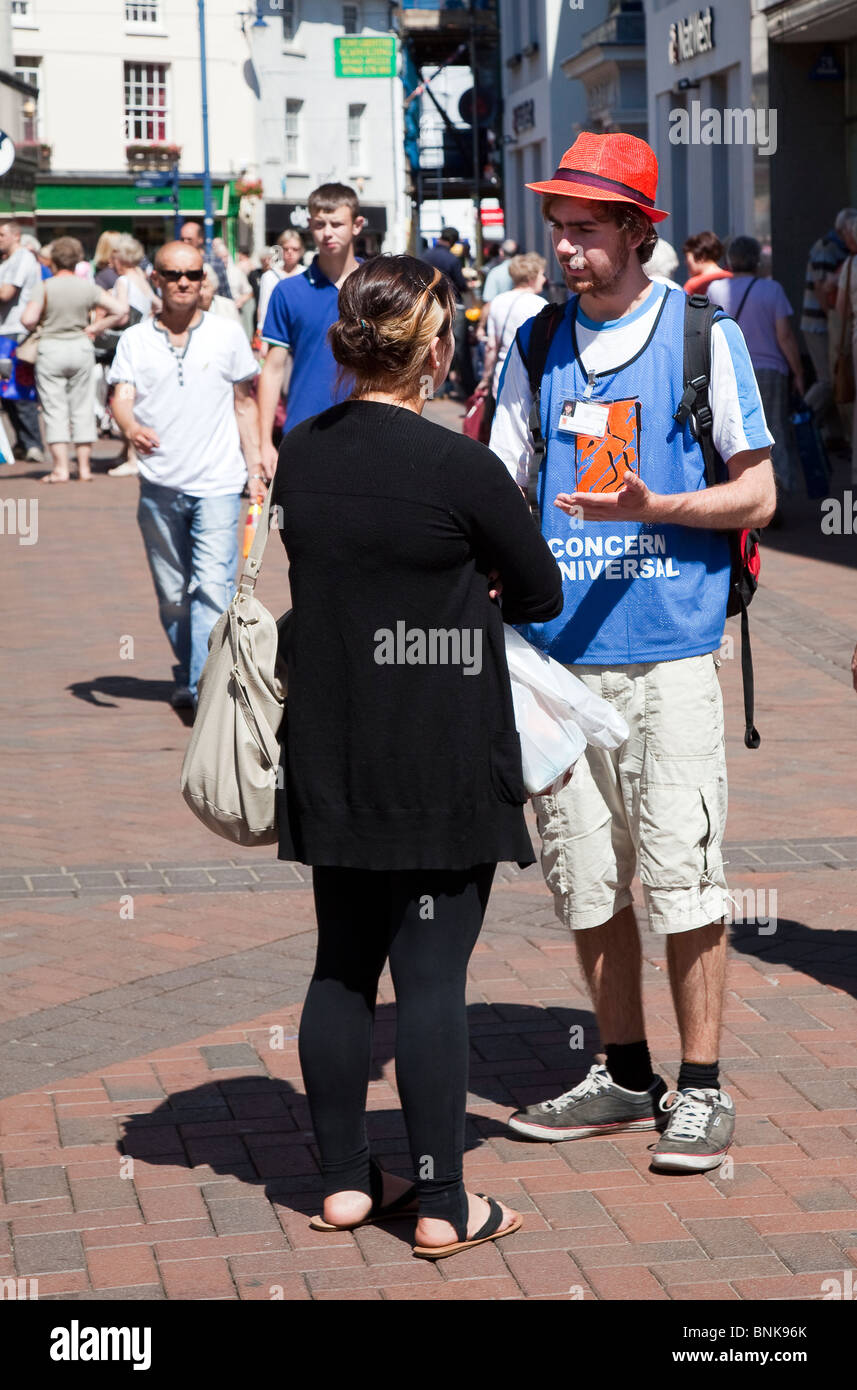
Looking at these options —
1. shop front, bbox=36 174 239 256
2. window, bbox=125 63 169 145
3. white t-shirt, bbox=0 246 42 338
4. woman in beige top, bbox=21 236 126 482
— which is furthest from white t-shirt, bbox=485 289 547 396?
window, bbox=125 63 169 145

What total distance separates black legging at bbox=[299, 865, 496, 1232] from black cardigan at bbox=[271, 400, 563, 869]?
0.39 ft

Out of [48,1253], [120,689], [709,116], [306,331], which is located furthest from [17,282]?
[48,1253]

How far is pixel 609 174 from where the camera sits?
12.6 ft

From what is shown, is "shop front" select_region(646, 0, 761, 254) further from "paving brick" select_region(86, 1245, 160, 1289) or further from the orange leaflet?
"paving brick" select_region(86, 1245, 160, 1289)

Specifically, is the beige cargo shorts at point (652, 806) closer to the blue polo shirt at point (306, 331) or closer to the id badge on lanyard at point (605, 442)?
the id badge on lanyard at point (605, 442)

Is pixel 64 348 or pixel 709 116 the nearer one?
pixel 64 348

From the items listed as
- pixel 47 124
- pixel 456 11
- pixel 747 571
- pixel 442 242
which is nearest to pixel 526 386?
pixel 747 571

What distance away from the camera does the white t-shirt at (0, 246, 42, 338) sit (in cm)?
1786

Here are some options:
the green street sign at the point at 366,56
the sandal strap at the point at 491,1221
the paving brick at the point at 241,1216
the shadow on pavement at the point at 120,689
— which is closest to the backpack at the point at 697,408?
the sandal strap at the point at 491,1221

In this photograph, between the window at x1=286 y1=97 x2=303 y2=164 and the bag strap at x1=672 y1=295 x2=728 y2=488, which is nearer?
the bag strap at x1=672 y1=295 x2=728 y2=488

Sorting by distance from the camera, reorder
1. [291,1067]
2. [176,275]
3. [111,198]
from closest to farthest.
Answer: [291,1067] → [176,275] → [111,198]

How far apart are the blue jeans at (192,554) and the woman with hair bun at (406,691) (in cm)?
480

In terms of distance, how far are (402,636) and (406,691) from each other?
0.32 feet

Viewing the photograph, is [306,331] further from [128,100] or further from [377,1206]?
[128,100]
